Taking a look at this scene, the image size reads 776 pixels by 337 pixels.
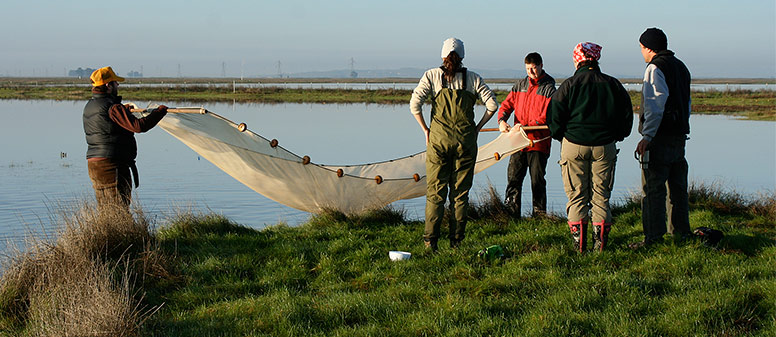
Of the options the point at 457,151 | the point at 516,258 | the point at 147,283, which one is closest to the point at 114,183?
the point at 147,283

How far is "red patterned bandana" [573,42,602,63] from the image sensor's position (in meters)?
6.36

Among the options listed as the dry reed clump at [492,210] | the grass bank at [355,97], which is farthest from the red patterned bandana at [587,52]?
the grass bank at [355,97]

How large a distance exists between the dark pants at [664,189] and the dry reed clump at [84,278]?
4.52 meters

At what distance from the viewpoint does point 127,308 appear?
4.92 metres

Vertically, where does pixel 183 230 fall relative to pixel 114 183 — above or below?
below

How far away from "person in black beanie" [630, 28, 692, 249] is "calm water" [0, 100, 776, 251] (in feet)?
9.74

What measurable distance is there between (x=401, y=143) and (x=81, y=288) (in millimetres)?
17351

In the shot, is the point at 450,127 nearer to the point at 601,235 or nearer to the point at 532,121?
the point at 601,235

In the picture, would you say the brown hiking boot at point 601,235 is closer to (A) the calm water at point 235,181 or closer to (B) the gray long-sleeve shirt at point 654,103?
(B) the gray long-sleeve shirt at point 654,103

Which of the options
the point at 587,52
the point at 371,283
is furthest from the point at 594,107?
the point at 371,283

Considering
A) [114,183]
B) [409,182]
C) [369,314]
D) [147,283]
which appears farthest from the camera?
[409,182]

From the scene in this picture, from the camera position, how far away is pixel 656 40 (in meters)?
6.73

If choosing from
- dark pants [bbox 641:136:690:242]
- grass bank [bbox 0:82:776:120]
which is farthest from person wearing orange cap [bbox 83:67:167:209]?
grass bank [bbox 0:82:776:120]

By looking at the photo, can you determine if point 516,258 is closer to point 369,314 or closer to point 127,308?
point 369,314
